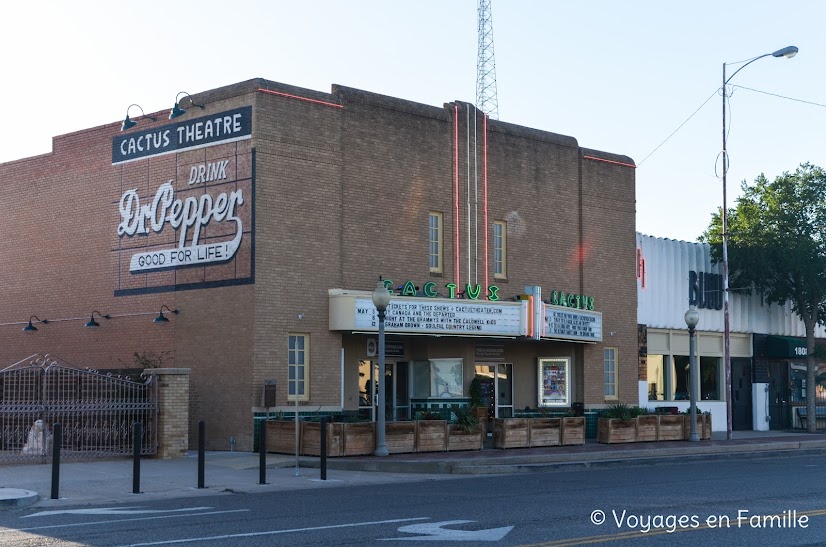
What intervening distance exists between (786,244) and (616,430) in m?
11.3

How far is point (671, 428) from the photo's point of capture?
30703 millimetres

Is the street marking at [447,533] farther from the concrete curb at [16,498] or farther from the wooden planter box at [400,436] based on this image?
the wooden planter box at [400,436]

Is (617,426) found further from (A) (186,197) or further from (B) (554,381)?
(A) (186,197)

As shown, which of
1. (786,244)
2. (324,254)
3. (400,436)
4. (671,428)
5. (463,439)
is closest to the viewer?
(400,436)

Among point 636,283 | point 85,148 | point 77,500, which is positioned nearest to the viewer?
point 77,500

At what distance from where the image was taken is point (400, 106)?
93.8 ft

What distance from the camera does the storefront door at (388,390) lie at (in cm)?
2828

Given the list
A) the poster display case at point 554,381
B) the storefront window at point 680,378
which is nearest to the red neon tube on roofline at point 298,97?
the poster display case at point 554,381

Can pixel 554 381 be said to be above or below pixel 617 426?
above

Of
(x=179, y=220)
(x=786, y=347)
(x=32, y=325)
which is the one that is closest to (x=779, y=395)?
(x=786, y=347)

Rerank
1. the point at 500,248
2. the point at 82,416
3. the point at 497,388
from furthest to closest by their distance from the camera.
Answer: the point at 497,388, the point at 500,248, the point at 82,416

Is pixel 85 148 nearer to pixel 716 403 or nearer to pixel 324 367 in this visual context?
pixel 324 367

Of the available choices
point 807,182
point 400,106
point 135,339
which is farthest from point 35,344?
point 807,182

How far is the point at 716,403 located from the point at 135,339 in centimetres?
2052
